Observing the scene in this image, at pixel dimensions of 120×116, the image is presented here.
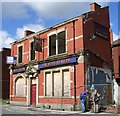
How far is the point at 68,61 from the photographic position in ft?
79.5

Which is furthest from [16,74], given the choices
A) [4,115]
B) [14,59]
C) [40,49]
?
[4,115]

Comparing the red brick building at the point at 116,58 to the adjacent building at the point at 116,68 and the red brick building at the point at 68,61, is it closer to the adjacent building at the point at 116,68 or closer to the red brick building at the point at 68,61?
the adjacent building at the point at 116,68

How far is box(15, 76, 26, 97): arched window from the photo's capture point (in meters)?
31.2

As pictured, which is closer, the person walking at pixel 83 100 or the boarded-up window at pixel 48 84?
the person walking at pixel 83 100

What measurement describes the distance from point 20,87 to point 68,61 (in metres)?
9.81

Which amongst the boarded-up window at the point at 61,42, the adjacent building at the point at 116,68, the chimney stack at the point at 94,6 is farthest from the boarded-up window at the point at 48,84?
the chimney stack at the point at 94,6

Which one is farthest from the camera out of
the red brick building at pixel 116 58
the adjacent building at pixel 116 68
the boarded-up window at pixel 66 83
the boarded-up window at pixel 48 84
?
the boarded-up window at pixel 48 84

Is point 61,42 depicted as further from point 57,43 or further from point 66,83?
point 66,83

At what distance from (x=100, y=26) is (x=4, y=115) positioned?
1292 centimetres

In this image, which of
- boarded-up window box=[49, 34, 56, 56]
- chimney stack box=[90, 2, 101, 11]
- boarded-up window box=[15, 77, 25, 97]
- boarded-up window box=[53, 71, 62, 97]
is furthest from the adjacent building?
boarded-up window box=[15, 77, 25, 97]

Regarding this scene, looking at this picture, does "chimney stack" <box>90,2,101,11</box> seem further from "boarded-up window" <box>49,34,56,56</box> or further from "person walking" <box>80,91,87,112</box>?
"person walking" <box>80,91,87,112</box>

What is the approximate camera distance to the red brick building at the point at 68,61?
23.6m

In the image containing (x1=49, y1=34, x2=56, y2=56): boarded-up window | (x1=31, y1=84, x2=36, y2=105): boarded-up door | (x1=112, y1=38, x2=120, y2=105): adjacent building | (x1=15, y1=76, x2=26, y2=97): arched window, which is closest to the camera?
(x1=112, y1=38, x2=120, y2=105): adjacent building

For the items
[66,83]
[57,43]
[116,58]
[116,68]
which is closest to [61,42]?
[57,43]
